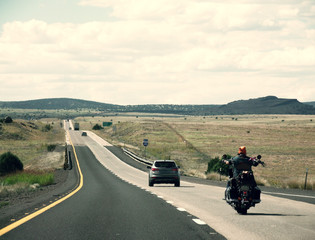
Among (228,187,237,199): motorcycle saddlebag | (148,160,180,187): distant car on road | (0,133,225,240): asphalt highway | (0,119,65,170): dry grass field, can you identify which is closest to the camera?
(0,133,225,240): asphalt highway

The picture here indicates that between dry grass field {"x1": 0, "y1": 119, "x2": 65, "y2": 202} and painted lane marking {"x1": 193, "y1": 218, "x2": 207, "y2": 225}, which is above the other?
painted lane marking {"x1": 193, "y1": 218, "x2": 207, "y2": 225}

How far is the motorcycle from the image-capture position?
13.6 m

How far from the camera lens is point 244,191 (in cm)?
1359

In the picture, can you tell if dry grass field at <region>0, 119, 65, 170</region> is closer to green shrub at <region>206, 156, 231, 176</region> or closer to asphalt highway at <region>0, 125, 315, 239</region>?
green shrub at <region>206, 156, 231, 176</region>

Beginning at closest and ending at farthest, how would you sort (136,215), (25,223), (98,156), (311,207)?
(25,223) < (136,215) < (311,207) < (98,156)

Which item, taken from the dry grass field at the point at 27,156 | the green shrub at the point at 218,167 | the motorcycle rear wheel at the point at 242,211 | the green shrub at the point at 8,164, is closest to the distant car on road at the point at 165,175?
the dry grass field at the point at 27,156

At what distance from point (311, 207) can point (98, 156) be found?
67228 mm

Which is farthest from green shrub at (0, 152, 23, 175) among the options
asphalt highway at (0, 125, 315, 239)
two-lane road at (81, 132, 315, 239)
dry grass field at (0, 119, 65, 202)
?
two-lane road at (81, 132, 315, 239)

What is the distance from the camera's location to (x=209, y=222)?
1219 cm

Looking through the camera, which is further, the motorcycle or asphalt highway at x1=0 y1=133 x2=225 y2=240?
the motorcycle

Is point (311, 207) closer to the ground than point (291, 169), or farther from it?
farther from it

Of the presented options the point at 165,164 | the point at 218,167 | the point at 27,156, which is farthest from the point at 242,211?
the point at 27,156

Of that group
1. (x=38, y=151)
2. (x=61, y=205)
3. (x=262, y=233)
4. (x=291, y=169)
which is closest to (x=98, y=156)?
(x=38, y=151)

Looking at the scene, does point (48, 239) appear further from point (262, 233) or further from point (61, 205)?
point (61, 205)
